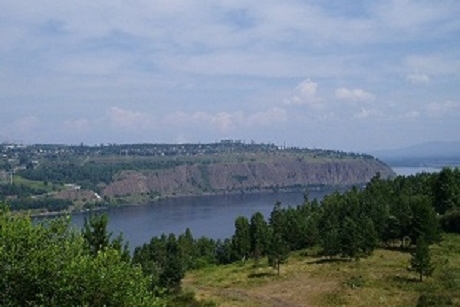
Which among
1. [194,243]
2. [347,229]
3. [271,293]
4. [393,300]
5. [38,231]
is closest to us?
[38,231]

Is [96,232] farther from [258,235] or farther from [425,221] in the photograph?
[258,235]

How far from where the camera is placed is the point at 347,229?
8269cm

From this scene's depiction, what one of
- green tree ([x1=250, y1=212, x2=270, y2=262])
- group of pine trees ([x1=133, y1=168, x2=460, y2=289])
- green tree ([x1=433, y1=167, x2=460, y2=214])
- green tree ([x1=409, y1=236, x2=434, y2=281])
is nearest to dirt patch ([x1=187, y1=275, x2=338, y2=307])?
group of pine trees ([x1=133, y1=168, x2=460, y2=289])

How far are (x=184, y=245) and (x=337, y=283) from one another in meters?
66.2

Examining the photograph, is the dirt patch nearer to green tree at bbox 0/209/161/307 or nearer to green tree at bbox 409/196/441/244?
green tree at bbox 409/196/441/244

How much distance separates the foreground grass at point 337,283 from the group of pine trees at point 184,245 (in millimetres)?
2812

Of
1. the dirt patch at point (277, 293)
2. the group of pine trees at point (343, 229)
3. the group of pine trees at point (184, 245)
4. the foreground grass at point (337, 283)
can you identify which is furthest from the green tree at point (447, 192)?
the dirt patch at point (277, 293)

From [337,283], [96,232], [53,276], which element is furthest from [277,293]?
[53,276]

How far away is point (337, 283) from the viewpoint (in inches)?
2566

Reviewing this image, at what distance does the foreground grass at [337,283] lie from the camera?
58.1 metres

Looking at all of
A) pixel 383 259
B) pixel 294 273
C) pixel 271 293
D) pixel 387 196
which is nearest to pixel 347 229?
pixel 383 259

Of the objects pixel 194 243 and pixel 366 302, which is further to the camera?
pixel 194 243

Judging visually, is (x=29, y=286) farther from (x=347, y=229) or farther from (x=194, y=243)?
(x=194, y=243)

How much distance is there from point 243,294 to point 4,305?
42.4 meters
